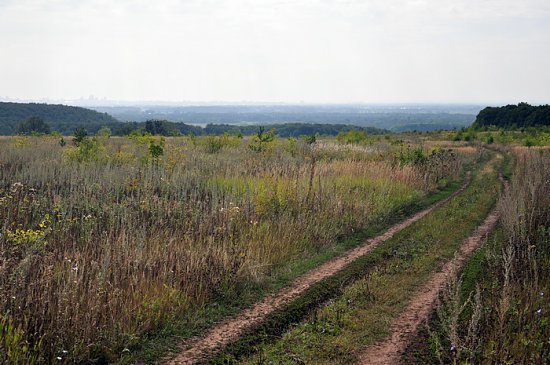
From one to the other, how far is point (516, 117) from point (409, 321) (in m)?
Result: 81.1

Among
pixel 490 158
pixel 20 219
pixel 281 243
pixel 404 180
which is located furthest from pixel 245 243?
pixel 490 158

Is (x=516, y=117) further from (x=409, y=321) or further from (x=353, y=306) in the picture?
(x=409, y=321)

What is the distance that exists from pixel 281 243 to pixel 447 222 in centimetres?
496

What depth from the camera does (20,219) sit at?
869 cm

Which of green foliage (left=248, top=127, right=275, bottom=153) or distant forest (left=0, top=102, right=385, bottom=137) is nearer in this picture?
green foliage (left=248, top=127, right=275, bottom=153)

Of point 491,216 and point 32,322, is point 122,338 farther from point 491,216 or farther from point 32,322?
point 491,216

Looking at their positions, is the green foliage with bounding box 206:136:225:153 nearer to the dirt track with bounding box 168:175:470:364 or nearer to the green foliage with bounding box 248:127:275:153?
the green foliage with bounding box 248:127:275:153

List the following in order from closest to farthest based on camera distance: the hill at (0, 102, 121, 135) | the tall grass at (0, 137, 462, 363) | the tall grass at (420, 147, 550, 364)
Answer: the tall grass at (420, 147, 550, 364) → the tall grass at (0, 137, 462, 363) → the hill at (0, 102, 121, 135)

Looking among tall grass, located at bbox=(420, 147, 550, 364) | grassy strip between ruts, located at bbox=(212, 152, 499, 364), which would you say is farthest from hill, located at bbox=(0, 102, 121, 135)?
tall grass, located at bbox=(420, 147, 550, 364)

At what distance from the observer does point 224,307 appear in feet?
22.0

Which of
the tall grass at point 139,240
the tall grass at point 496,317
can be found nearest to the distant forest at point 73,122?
the tall grass at point 139,240

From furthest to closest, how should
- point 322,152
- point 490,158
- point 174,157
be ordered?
1. point 490,158
2. point 322,152
3. point 174,157

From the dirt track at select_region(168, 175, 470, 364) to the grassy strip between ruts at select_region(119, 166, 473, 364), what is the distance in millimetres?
126

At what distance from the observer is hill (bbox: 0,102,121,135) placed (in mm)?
96869
